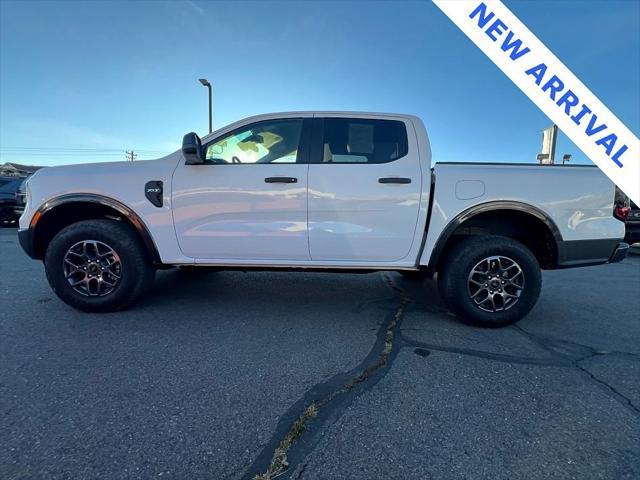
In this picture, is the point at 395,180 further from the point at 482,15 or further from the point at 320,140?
the point at 482,15

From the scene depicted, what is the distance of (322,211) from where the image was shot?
311cm

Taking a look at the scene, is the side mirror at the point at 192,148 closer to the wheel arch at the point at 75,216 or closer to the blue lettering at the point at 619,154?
the wheel arch at the point at 75,216

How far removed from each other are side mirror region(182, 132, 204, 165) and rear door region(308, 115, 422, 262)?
1.06 metres

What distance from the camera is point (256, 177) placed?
310cm

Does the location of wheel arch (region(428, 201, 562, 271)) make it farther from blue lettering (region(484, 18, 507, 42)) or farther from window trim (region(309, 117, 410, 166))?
blue lettering (region(484, 18, 507, 42))

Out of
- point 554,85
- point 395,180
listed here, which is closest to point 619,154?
point 554,85

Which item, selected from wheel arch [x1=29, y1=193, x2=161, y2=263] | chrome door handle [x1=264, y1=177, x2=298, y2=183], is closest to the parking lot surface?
wheel arch [x1=29, y1=193, x2=161, y2=263]

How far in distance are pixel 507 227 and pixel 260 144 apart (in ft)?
8.95

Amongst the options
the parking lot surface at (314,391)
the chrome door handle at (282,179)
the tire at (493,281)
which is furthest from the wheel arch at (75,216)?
the tire at (493,281)

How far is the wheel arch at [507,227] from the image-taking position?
10.1 ft

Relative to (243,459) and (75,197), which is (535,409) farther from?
(75,197)

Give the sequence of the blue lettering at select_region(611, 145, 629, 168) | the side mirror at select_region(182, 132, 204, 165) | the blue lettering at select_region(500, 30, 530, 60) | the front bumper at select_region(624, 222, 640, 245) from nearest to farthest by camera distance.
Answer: the blue lettering at select_region(611, 145, 629, 168) < the blue lettering at select_region(500, 30, 530, 60) < the side mirror at select_region(182, 132, 204, 165) < the front bumper at select_region(624, 222, 640, 245)

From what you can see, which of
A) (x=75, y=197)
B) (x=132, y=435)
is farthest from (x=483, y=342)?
(x=75, y=197)

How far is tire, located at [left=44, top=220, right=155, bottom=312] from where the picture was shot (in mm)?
3193
